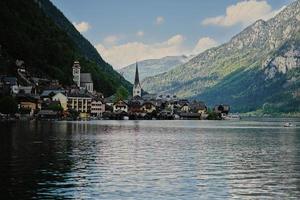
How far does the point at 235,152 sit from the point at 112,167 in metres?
22.7

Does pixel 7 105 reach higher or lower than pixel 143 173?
higher

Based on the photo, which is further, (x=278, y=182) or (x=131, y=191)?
(x=278, y=182)

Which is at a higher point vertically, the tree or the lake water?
the tree

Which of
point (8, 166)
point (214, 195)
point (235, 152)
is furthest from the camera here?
point (235, 152)

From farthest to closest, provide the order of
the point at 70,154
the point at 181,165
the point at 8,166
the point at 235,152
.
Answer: the point at 235,152, the point at 70,154, the point at 181,165, the point at 8,166

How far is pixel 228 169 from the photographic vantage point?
162 ft

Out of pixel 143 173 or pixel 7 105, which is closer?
pixel 143 173

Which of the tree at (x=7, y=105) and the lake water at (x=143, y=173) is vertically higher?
the tree at (x=7, y=105)

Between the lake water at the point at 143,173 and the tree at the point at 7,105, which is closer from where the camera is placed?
the lake water at the point at 143,173

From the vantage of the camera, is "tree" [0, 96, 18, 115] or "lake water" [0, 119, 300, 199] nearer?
"lake water" [0, 119, 300, 199]

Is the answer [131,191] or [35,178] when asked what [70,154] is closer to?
[35,178]

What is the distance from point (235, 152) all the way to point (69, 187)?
33.9 metres

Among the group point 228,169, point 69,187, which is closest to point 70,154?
point 228,169

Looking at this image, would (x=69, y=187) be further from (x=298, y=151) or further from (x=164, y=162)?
(x=298, y=151)
